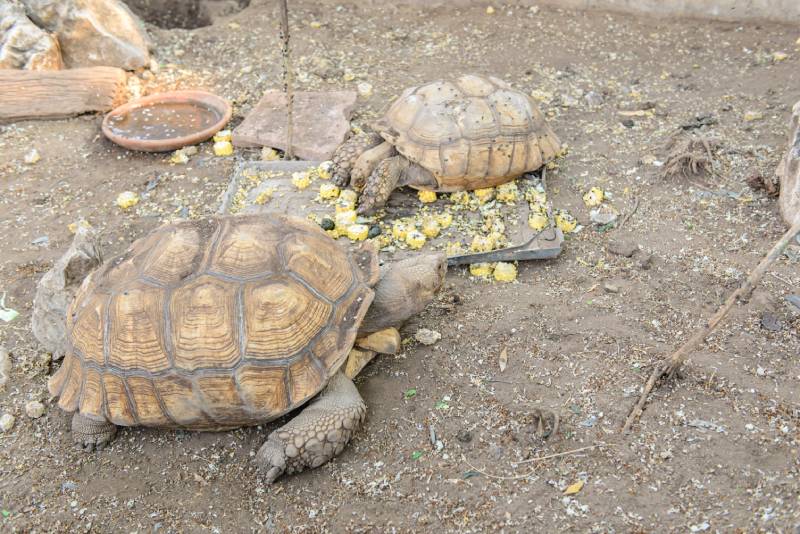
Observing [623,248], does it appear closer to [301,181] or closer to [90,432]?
[301,181]

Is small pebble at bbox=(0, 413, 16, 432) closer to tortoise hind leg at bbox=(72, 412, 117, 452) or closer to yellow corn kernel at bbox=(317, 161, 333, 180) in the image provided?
tortoise hind leg at bbox=(72, 412, 117, 452)

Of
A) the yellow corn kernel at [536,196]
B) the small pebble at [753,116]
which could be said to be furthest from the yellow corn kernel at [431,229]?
the small pebble at [753,116]

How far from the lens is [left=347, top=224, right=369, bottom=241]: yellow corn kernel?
411 cm

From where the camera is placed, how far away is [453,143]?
4195mm

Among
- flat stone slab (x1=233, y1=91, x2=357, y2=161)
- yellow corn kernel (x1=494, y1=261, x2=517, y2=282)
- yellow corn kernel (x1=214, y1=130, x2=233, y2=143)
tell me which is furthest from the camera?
yellow corn kernel (x1=214, y1=130, x2=233, y2=143)

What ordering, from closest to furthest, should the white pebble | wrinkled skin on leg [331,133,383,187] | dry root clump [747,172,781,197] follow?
dry root clump [747,172,781,197]
wrinkled skin on leg [331,133,383,187]
the white pebble

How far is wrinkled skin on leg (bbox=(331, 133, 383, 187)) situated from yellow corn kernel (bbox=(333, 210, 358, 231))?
38 centimetres

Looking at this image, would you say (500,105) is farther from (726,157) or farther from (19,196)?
(19,196)

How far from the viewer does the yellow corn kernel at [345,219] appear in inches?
167

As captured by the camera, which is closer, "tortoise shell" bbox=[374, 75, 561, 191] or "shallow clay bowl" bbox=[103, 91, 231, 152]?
"tortoise shell" bbox=[374, 75, 561, 191]

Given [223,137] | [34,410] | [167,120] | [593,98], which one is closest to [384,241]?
Answer: [223,137]

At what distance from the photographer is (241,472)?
2.92 meters

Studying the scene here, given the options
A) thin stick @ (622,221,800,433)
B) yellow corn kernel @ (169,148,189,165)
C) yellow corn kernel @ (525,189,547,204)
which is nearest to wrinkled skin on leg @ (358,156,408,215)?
yellow corn kernel @ (525,189,547,204)

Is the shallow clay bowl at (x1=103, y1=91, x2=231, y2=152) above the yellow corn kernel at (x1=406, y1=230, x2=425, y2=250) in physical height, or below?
above
